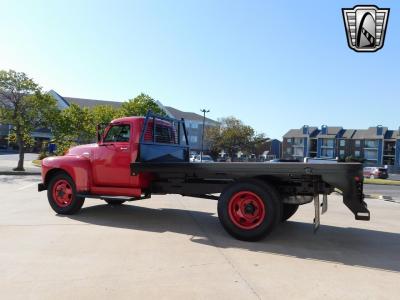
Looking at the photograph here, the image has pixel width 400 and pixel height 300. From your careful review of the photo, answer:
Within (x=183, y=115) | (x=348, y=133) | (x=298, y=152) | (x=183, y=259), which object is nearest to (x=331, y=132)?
(x=348, y=133)

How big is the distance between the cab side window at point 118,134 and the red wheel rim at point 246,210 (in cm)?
297

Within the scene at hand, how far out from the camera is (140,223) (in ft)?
27.4

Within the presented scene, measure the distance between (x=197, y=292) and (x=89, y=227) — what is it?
4.00 meters

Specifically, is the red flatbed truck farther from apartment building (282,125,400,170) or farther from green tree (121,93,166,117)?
apartment building (282,125,400,170)

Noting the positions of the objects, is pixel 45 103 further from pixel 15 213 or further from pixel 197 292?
pixel 197 292

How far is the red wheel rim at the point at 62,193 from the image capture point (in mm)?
9234

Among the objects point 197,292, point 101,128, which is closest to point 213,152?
point 101,128

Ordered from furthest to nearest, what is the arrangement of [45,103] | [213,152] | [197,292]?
1. [213,152]
2. [45,103]
3. [197,292]

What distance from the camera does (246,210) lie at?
275 inches

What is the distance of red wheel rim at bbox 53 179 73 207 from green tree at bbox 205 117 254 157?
66.0 meters

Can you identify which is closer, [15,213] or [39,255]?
[39,255]

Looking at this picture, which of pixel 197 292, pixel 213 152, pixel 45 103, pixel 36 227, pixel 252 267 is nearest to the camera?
pixel 197 292

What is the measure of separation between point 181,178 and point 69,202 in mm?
2834

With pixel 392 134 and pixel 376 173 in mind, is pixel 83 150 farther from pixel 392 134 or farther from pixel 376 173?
pixel 392 134
